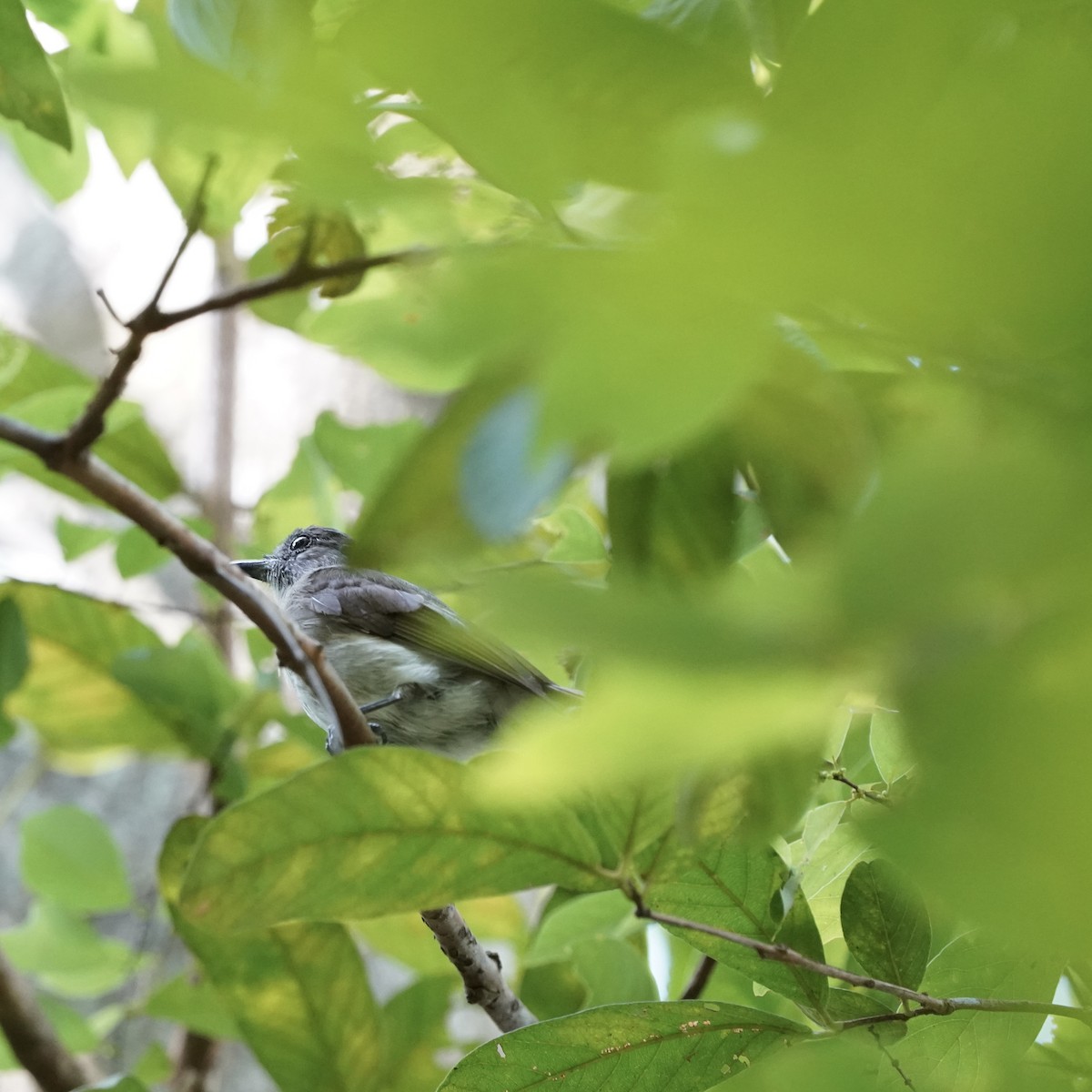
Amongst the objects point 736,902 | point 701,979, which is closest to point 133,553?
point 701,979

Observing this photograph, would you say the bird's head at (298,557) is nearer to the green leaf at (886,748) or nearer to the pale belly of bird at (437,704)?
the pale belly of bird at (437,704)

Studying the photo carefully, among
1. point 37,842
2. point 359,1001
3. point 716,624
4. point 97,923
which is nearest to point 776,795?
point 716,624

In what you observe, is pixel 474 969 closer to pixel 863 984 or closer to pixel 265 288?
pixel 863 984

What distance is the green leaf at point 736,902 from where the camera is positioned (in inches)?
21.5

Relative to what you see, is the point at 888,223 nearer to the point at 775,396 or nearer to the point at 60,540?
the point at 775,396

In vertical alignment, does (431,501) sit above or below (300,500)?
above

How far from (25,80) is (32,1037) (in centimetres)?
109

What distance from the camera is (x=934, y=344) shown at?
6.3 inches

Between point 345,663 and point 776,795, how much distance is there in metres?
1.06

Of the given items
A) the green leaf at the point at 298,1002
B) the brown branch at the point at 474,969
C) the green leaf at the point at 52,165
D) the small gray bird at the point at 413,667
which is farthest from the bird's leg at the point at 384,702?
the green leaf at the point at 52,165

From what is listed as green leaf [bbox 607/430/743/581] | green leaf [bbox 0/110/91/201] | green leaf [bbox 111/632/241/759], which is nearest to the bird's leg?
green leaf [bbox 111/632/241/759]

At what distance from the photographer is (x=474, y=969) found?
77cm

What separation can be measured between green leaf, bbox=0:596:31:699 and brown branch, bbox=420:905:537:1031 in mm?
556

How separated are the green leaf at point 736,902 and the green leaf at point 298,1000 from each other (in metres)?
0.45
